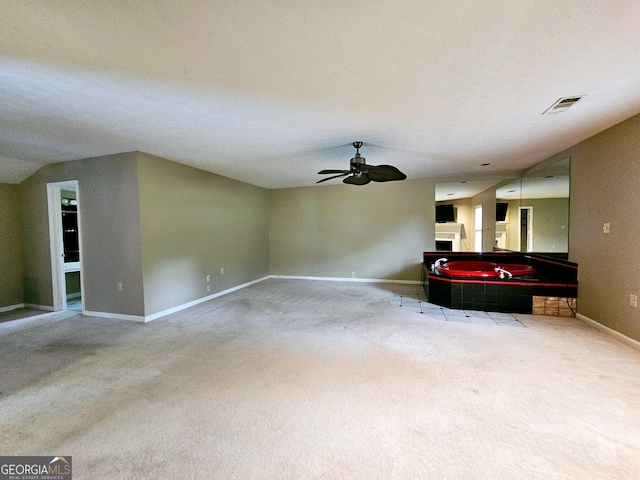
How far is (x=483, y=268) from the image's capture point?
15.3ft

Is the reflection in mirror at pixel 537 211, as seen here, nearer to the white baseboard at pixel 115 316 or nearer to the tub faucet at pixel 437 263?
the tub faucet at pixel 437 263

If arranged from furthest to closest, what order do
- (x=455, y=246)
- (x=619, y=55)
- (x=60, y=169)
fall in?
(x=455, y=246)
(x=60, y=169)
(x=619, y=55)

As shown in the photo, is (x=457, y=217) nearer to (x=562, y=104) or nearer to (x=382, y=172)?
(x=382, y=172)

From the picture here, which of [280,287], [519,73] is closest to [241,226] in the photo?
[280,287]

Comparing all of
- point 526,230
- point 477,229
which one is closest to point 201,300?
point 477,229

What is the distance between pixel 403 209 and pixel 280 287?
3.15 metres

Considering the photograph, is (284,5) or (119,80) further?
(119,80)

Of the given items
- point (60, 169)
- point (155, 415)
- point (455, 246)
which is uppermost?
point (60, 169)

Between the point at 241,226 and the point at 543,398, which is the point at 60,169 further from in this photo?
the point at 543,398

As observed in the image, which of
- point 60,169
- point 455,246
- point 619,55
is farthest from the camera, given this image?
point 455,246

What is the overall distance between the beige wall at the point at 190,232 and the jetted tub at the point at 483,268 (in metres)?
3.89

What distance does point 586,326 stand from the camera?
3096 millimetres

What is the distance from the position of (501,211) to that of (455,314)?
101 inches

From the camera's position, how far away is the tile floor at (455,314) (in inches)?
130
